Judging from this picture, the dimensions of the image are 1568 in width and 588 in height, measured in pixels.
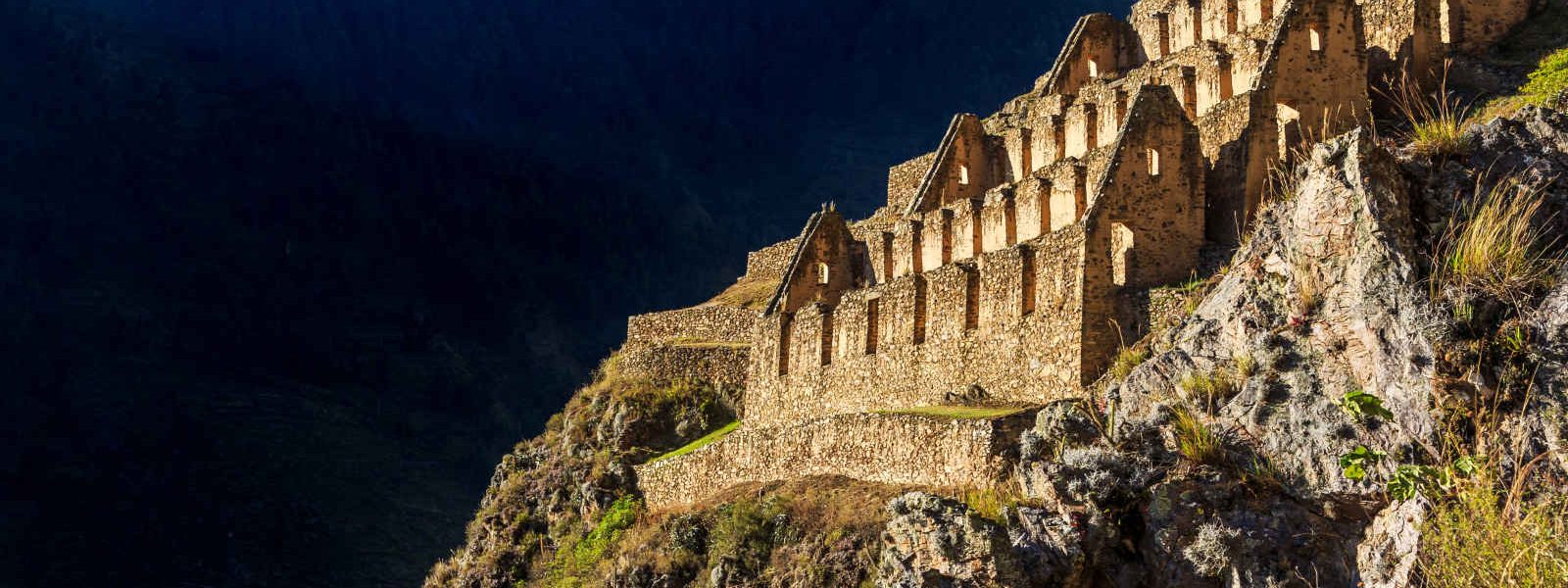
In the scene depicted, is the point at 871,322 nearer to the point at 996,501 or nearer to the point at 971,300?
the point at 971,300

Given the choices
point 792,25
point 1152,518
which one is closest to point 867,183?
point 792,25

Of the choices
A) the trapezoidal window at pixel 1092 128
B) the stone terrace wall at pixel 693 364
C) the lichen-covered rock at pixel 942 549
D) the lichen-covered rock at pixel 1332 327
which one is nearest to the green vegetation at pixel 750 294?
the stone terrace wall at pixel 693 364

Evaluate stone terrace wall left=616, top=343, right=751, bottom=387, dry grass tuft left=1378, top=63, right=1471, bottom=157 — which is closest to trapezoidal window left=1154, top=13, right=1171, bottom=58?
dry grass tuft left=1378, top=63, right=1471, bottom=157

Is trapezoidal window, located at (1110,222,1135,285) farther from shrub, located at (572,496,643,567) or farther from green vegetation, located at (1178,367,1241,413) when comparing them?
Result: shrub, located at (572,496,643,567)

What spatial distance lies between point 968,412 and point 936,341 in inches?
189

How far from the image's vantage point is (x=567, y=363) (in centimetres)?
7444

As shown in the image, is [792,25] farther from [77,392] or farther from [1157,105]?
[1157,105]

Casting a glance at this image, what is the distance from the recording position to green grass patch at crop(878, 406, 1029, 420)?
86.7 feet

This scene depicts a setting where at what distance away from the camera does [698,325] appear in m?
46.2

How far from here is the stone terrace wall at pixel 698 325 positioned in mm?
44875

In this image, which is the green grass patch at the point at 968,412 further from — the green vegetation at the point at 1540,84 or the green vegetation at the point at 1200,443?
the green vegetation at the point at 1540,84

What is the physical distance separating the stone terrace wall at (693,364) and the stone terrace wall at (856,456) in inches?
177

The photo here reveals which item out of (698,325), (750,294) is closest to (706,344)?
(698,325)

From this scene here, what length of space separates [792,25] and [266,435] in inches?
1419
